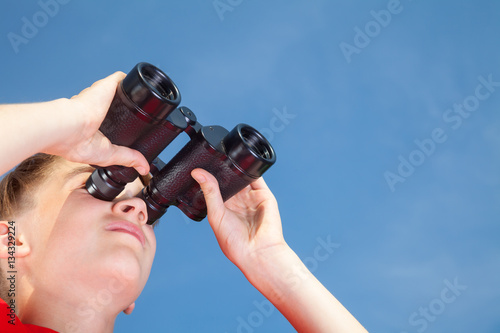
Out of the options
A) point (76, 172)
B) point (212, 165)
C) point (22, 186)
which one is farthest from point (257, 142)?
point (22, 186)

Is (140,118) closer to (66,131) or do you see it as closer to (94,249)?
(66,131)

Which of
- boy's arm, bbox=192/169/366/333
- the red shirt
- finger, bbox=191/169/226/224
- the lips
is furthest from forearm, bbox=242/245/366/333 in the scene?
the red shirt

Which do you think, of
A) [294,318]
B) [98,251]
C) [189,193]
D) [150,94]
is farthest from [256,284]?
[150,94]

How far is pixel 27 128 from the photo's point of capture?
0.69 metres

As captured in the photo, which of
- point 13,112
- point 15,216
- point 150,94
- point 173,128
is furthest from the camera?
point 15,216

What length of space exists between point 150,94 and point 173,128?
12 centimetres

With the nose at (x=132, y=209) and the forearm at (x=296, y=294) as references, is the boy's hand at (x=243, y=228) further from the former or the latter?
the nose at (x=132, y=209)

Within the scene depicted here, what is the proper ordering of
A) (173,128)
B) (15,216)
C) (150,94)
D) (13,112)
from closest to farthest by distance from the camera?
(13,112)
(150,94)
(173,128)
(15,216)

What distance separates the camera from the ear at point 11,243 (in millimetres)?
1025

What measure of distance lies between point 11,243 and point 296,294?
2.17 ft

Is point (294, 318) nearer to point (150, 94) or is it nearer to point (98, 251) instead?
point (98, 251)

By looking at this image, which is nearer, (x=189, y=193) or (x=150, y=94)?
(x=150, y=94)

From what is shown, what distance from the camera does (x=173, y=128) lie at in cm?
97

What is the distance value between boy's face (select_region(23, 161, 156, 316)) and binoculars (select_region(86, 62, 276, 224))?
0.05m
